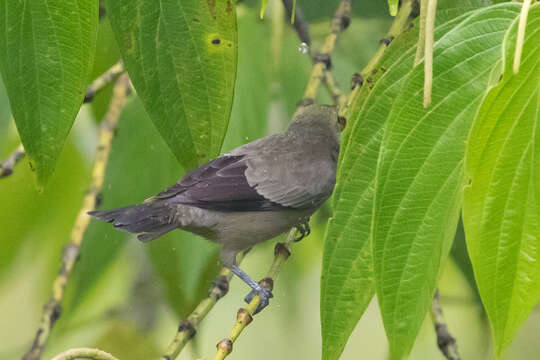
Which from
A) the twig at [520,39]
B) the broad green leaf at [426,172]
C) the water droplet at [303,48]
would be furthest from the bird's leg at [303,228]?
the twig at [520,39]

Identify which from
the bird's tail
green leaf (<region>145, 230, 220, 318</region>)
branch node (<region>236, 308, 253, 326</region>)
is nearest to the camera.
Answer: branch node (<region>236, 308, 253, 326</region>)

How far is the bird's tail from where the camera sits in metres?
1.07

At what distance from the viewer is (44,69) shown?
81 centimetres

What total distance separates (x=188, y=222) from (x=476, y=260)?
2.17 ft

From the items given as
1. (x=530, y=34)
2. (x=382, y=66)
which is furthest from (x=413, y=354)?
(x=530, y=34)

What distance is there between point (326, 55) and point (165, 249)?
60cm

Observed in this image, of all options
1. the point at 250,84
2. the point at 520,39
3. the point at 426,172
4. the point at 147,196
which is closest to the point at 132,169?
the point at 147,196

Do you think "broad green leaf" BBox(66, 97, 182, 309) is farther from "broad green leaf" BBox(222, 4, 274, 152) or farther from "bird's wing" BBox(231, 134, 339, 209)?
"bird's wing" BBox(231, 134, 339, 209)

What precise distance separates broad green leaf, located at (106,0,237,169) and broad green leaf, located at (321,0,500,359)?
225 millimetres

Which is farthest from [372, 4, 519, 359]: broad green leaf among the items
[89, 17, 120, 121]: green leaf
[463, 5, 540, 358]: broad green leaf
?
[89, 17, 120, 121]: green leaf

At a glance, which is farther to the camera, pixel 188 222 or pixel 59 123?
pixel 188 222

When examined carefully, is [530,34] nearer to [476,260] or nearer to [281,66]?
[476,260]

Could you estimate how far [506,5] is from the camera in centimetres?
66

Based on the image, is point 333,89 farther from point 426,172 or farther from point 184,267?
point 426,172
